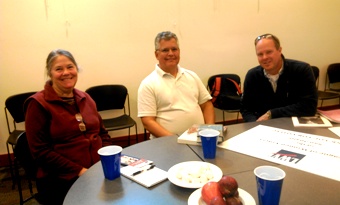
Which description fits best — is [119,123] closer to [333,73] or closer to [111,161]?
[111,161]

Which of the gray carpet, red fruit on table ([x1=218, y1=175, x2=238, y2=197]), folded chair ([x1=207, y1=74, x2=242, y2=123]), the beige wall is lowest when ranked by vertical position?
the gray carpet

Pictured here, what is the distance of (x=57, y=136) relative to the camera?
169 centimetres

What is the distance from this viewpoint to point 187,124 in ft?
7.18

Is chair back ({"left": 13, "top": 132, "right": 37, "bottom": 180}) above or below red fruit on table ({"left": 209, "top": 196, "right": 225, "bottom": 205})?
below

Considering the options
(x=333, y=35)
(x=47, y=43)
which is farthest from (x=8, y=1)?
(x=333, y=35)

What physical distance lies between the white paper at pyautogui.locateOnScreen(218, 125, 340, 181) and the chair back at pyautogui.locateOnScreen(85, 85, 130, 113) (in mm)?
2070

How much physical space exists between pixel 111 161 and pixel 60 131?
68 cm

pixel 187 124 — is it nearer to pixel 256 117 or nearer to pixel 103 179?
pixel 256 117

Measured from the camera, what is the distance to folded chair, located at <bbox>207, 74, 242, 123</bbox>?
3695 mm

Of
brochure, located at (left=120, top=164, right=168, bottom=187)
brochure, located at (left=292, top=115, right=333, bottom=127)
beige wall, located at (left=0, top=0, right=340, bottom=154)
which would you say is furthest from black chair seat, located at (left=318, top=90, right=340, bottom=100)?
brochure, located at (left=120, top=164, right=168, bottom=187)

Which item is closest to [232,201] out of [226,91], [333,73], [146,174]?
[146,174]

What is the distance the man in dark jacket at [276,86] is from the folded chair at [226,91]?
1358mm

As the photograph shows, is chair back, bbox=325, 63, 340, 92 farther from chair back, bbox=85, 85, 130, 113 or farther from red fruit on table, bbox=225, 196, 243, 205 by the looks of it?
red fruit on table, bbox=225, 196, 243, 205

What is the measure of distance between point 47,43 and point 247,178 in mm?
2886
